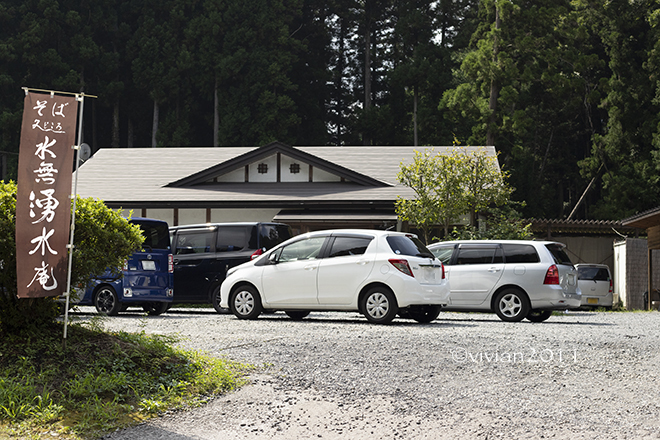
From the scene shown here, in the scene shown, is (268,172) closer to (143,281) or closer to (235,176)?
(235,176)

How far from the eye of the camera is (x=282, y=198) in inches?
990

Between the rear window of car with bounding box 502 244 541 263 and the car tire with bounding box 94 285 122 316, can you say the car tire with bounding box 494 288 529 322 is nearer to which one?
the rear window of car with bounding box 502 244 541 263

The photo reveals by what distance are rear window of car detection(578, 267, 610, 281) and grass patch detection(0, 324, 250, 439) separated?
1626 cm

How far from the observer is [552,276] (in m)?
13.1

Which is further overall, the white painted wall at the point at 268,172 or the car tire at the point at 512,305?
the white painted wall at the point at 268,172

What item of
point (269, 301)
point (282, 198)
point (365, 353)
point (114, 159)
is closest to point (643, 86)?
point (282, 198)

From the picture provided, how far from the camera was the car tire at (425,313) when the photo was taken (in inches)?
472

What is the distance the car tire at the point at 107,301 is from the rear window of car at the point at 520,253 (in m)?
7.42

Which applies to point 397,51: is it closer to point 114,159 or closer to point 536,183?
point 536,183

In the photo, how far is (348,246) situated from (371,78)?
43946mm

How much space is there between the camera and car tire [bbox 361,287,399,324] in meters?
11.3

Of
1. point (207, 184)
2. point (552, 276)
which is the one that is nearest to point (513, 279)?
point (552, 276)

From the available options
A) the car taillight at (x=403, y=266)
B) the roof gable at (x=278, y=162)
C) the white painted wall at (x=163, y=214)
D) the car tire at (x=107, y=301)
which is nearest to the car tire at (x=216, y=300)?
the car tire at (x=107, y=301)

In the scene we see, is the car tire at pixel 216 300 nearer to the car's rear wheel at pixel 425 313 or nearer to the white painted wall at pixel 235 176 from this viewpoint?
the car's rear wheel at pixel 425 313
